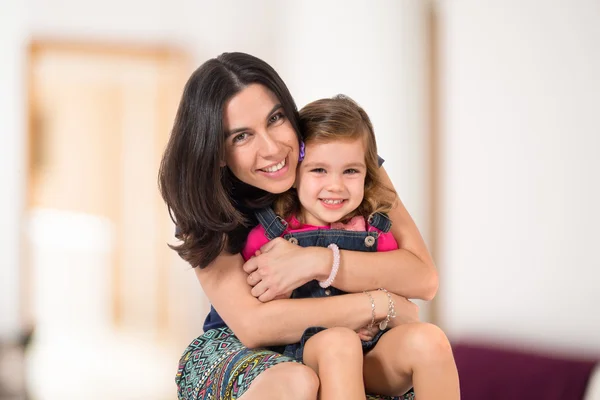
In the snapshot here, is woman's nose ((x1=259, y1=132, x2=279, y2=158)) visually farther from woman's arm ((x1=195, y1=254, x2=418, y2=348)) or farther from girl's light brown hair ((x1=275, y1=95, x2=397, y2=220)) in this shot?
woman's arm ((x1=195, y1=254, x2=418, y2=348))

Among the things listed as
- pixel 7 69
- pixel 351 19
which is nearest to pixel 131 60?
pixel 7 69

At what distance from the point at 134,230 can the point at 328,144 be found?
3902 mm

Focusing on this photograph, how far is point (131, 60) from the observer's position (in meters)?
5.47

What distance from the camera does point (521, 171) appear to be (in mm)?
4039

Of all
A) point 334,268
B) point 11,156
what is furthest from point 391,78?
point 334,268

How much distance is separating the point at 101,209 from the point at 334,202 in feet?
13.0

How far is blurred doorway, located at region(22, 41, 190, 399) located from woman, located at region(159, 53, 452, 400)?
145 inches

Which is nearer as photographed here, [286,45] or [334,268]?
[334,268]

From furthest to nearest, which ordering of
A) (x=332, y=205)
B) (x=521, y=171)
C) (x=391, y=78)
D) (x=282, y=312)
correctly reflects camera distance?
1. (x=391, y=78)
2. (x=521, y=171)
3. (x=332, y=205)
4. (x=282, y=312)

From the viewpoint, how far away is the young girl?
1.82 meters

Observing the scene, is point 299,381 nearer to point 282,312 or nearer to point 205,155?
point 282,312

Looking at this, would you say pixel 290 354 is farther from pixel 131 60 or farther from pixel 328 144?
pixel 131 60

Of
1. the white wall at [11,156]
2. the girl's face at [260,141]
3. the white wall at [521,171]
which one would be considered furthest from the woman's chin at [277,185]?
the white wall at [11,156]

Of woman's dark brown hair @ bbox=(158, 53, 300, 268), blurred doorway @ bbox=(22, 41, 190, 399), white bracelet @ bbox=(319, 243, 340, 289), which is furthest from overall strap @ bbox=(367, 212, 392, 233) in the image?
blurred doorway @ bbox=(22, 41, 190, 399)
